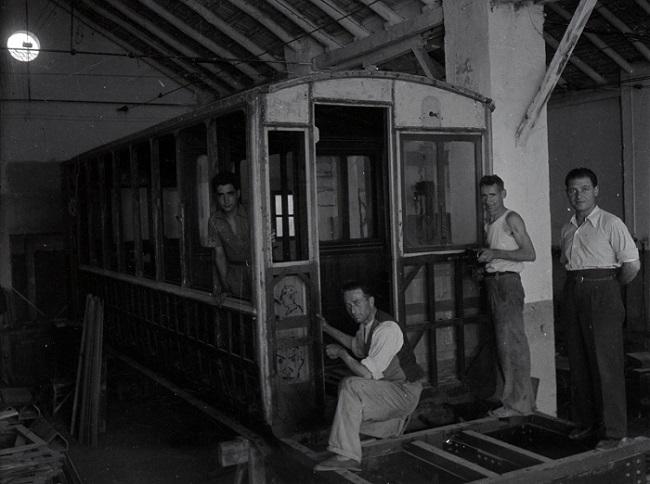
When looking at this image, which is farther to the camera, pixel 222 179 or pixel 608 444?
pixel 222 179

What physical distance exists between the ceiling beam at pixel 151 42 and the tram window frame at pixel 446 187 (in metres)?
9.51

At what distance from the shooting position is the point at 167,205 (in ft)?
31.8

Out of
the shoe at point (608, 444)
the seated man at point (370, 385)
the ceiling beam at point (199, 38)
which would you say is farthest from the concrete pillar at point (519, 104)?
the ceiling beam at point (199, 38)

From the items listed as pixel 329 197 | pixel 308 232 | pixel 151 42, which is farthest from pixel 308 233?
pixel 151 42

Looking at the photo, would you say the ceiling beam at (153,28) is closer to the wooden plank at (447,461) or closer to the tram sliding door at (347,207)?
the tram sliding door at (347,207)

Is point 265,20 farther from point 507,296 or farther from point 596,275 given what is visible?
point 596,275

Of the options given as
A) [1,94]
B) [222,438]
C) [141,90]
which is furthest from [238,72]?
[222,438]

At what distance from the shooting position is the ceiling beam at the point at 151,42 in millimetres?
14477

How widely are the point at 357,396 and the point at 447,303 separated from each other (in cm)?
185

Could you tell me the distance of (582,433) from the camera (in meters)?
5.52

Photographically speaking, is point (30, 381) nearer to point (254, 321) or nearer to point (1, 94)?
point (1, 94)

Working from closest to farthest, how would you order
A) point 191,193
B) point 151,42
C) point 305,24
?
point 191,193 → point 305,24 → point 151,42

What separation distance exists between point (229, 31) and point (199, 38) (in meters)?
1.07

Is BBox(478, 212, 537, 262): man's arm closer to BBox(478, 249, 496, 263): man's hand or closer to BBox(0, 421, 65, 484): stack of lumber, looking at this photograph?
BBox(478, 249, 496, 263): man's hand
